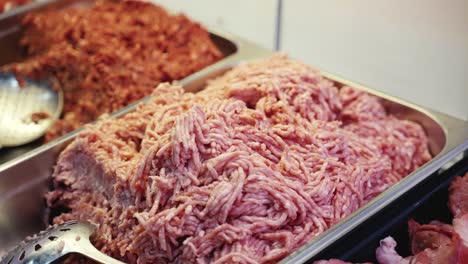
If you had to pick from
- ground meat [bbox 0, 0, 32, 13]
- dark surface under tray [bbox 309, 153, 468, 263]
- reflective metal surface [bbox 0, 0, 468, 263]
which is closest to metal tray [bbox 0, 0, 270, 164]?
ground meat [bbox 0, 0, 32, 13]

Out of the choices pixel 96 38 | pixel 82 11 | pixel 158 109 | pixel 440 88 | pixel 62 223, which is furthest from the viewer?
pixel 82 11

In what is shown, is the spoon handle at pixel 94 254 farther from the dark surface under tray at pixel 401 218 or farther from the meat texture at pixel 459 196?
the meat texture at pixel 459 196

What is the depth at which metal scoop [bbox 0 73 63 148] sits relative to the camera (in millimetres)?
2309

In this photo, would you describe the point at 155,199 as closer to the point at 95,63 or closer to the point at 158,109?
the point at 158,109

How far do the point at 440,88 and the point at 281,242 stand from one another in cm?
105

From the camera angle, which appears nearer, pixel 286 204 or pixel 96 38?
pixel 286 204

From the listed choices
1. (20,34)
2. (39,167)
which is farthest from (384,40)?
(20,34)

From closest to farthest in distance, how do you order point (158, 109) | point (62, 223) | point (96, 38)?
point (62, 223)
point (158, 109)
point (96, 38)

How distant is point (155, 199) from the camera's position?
1.55 m

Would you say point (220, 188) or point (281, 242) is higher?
point (220, 188)

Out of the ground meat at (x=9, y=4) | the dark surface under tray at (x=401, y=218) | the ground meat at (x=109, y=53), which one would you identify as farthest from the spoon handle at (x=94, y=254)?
the ground meat at (x=9, y=4)

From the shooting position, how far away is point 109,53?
2375mm

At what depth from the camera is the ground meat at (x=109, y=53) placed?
2324 millimetres

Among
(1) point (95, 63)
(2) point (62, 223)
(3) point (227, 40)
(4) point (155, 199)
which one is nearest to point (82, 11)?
(1) point (95, 63)
